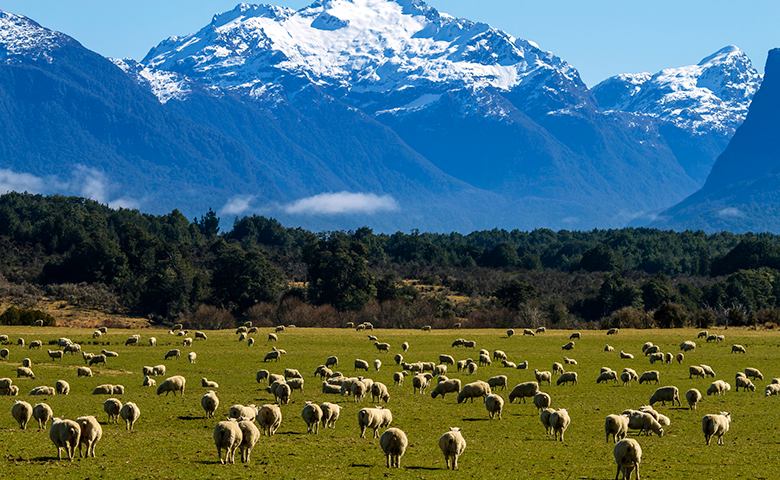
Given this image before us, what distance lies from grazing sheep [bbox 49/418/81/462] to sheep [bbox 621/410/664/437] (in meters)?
15.9

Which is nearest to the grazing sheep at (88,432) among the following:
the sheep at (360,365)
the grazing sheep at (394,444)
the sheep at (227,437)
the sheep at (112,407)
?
the sheep at (227,437)

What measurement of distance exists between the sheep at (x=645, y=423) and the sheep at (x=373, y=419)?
7.50 m

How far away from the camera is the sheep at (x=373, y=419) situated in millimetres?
24688

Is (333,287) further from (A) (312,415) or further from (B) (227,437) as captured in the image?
(B) (227,437)

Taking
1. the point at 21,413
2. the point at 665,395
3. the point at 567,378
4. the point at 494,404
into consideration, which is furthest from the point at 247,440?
the point at 567,378

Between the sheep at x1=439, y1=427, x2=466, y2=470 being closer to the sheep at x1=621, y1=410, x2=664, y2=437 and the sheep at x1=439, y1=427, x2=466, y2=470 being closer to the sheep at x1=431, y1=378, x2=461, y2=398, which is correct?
the sheep at x1=621, y1=410, x2=664, y2=437

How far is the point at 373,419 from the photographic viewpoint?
2500cm

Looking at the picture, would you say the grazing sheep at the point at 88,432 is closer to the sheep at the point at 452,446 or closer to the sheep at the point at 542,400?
the sheep at the point at 452,446

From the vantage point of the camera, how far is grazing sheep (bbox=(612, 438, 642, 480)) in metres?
19.4

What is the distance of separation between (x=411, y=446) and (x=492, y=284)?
102835mm

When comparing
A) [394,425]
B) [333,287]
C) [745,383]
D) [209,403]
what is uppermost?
[333,287]

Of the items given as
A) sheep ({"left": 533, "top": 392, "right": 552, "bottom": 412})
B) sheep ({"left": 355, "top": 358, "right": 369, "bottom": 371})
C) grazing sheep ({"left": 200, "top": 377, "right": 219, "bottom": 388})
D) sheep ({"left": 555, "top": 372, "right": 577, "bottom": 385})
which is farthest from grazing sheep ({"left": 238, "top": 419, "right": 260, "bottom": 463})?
sheep ({"left": 355, "top": 358, "right": 369, "bottom": 371})

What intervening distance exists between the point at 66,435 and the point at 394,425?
34.9 feet

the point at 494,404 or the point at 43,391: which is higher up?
the point at 494,404
